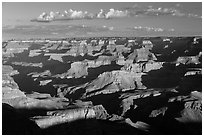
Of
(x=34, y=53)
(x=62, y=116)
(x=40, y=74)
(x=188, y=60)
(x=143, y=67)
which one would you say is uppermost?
(x=188, y=60)

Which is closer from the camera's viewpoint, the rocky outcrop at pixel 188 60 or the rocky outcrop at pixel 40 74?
the rocky outcrop at pixel 40 74

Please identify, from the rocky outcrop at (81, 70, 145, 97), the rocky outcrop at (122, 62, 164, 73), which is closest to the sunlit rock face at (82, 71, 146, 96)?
the rocky outcrop at (81, 70, 145, 97)

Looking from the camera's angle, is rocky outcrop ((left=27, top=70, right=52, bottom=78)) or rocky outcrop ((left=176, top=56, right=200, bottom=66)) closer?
rocky outcrop ((left=27, top=70, right=52, bottom=78))

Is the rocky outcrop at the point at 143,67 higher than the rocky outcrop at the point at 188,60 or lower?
lower

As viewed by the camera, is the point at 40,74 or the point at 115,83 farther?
the point at 40,74

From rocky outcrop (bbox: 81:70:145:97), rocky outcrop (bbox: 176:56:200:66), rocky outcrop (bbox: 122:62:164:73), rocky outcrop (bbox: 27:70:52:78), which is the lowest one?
rocky outcrop (bbox: 27:70:52:78)

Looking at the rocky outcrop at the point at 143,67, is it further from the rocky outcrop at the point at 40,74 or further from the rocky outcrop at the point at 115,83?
the rocky outcrop at the point at 40,74

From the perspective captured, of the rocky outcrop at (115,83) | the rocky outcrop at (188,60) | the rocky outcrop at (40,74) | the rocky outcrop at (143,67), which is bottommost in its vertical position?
the rocky outcrop at (40,74)

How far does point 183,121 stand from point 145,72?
28785 mm

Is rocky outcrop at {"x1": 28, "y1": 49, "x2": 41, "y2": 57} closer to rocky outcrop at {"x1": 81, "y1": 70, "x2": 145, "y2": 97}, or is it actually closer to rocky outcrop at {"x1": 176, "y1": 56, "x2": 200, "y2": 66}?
rocky outcrop at {"x1": 176, "y1": 56, "x2": 200, "y2": 66}

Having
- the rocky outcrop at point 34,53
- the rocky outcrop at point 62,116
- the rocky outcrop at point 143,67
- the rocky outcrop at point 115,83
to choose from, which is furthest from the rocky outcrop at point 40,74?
the rocky outcrop at point 62,116

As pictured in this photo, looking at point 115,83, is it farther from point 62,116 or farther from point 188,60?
point 62,116

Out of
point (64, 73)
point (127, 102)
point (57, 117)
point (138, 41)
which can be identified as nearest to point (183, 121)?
point (127, 102)

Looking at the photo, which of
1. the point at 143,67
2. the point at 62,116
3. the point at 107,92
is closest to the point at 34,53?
the point at 143,67
